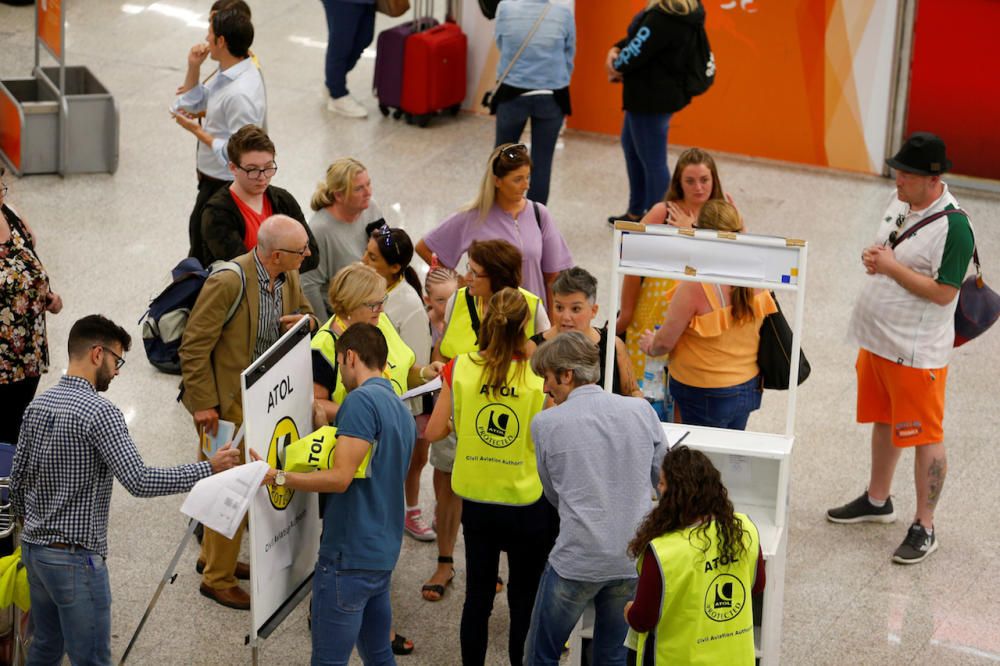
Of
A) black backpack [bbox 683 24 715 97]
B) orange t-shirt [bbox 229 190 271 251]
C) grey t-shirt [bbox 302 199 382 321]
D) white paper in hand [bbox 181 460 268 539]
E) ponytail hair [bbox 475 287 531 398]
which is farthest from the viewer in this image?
black backpack [bbox 683 24 715 97]

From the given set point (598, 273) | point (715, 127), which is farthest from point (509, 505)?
point (715, 127)

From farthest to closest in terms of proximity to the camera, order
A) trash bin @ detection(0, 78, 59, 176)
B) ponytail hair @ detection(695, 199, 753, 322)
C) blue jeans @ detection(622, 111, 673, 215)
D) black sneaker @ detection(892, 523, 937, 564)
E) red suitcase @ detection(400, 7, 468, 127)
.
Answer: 1. red suitcase @ detection(400, 7, 468, 127)
2. trash bin @ detection(0, 78, 59, 176)
3. blue jeans @ detection(622, 111, 673, 215)
4. black sneaker @ detection(892, 523, 937, 564)
5. ponytail hair @ detection(695, 199, 753, 322)

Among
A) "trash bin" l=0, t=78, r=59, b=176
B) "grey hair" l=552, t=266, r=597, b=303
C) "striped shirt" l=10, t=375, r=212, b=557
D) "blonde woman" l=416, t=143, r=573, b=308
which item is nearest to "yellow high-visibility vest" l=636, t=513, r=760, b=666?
"grey hair" l=552, t=266, r=597, b=303

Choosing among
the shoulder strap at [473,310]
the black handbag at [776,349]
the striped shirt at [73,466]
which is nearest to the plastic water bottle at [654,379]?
the black handbag at [776,349]

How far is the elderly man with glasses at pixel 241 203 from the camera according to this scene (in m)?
5.96

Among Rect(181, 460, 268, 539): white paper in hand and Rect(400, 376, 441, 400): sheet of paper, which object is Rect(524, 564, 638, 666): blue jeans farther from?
Rect(181, 460, 268, 539): white paper in hand

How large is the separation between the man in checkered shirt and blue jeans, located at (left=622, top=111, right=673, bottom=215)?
5.10m

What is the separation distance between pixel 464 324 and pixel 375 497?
120 cm

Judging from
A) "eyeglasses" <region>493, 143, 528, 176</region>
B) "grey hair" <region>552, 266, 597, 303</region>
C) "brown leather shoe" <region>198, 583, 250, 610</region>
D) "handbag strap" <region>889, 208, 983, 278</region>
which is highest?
"eyeglasses" <region>493, 143, 528, 176</region>

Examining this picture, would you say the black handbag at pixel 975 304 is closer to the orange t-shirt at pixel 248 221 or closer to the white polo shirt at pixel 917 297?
the white polo shirt at pixel 917 297

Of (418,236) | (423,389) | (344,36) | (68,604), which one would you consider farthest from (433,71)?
(68,604)

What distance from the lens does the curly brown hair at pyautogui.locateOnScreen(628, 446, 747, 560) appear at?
164 inches

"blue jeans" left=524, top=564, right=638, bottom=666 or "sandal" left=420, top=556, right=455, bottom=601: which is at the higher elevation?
"blue jeans" left=524, top=564, right=638, bottom=666

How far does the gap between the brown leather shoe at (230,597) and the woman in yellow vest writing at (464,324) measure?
0.73 m
